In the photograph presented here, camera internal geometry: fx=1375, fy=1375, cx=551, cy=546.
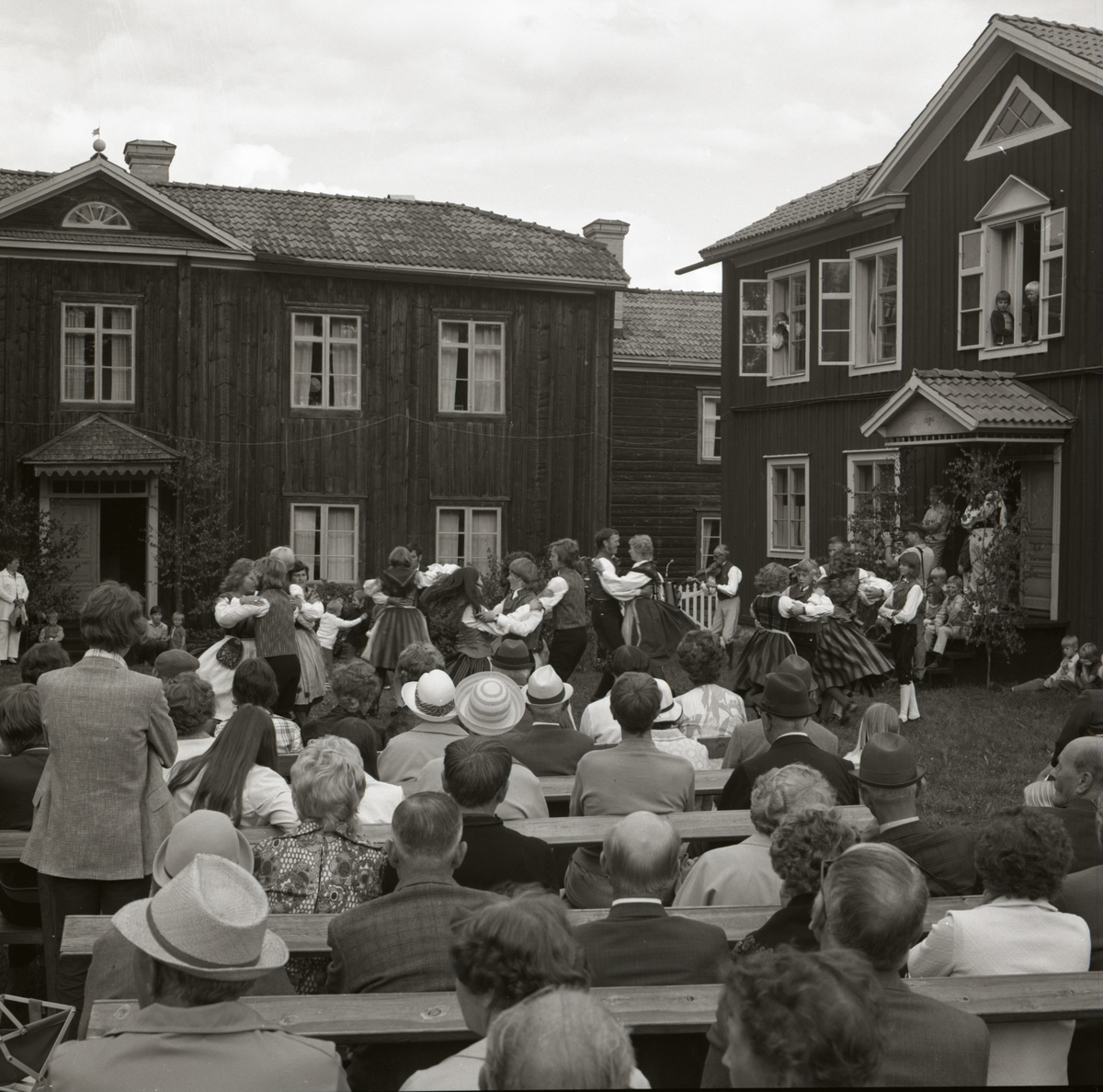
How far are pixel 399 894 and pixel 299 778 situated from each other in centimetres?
90

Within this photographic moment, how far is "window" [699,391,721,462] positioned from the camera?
97.3ft

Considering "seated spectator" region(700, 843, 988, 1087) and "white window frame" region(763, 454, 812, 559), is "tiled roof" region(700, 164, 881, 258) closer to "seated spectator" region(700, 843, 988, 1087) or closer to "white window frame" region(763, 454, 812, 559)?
"white window frame" region(763, 454, 812, 559)

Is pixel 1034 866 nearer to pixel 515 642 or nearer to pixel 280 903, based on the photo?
pixel 280 903

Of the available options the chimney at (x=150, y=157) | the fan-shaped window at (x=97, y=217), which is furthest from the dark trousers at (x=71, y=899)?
the chimney at (x=150, y=157)

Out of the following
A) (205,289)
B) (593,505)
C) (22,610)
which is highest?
(205,289)

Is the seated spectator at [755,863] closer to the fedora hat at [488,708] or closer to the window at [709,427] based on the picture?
the fedora hat at [488,708]

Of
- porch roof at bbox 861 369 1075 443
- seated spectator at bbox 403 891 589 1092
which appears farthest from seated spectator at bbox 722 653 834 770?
porch roof at bbox 861 369 1075 443

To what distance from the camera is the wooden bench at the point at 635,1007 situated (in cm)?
331

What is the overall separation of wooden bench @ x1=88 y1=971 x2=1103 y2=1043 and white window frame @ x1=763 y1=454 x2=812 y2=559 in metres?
16.7

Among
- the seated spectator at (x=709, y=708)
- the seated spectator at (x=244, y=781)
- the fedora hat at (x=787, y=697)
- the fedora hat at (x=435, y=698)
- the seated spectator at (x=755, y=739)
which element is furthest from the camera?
the seated spectator at (x=709, y=708)

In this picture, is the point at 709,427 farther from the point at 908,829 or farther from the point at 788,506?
the point at 908,829

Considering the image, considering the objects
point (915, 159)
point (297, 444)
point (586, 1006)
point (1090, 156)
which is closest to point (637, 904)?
point (586, 1006)

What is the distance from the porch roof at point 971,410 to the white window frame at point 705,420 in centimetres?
1280

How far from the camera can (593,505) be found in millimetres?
24391
